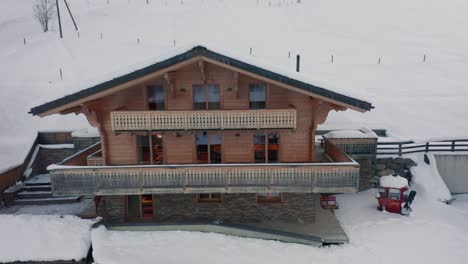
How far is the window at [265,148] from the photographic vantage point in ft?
58.6

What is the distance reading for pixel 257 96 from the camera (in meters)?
17.6

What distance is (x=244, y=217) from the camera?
18.0m

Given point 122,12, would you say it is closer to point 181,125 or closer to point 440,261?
point 181,125

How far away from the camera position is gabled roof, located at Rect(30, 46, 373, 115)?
50.1 feet

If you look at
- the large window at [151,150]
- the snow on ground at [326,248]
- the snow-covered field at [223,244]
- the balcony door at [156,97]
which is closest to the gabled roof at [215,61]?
the balcony door at [156,97]

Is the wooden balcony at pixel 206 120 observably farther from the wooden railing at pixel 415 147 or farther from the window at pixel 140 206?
the wooden railing at pixel 415 147

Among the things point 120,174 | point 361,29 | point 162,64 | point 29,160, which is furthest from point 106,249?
point 361,29

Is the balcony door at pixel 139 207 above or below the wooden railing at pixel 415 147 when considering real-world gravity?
below

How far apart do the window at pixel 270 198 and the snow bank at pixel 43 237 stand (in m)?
7.91

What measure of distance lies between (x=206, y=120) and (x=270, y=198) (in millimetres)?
5100

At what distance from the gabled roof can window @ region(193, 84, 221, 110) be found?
2236 mm

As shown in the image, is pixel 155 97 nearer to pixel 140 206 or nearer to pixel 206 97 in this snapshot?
pixel 206 97

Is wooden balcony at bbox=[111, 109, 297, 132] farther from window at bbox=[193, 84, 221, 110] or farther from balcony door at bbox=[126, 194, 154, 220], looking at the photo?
balcony door at bbox=[126, 194, 154, 220]

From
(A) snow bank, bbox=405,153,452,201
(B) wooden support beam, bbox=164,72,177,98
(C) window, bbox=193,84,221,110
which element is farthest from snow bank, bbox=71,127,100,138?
(A) snow bank, bbox=405,153,452,201
